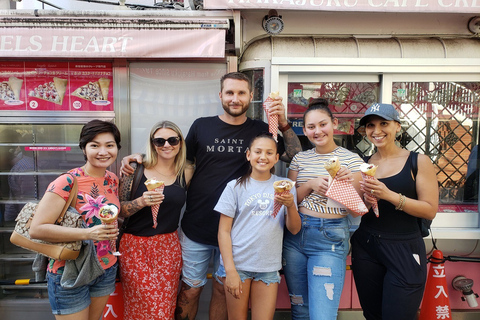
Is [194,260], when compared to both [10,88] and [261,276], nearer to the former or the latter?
[261,276]

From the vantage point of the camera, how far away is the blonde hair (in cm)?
275

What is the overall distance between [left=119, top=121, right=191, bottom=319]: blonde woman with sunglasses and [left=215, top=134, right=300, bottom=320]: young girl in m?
0.52

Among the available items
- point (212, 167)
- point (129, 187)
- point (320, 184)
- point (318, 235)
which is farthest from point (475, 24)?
point (129, 187)

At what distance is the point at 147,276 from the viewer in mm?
2598

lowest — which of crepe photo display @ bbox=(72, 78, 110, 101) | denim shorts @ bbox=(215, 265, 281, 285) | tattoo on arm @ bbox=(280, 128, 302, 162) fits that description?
denim shorts @ bbox=(215, 265, 281, 285)

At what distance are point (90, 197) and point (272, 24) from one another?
2.67 metres

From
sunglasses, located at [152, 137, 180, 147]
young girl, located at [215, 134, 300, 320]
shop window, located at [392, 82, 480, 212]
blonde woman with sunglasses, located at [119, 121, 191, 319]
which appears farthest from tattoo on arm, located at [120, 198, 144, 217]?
shop window, located at [392, 82, 480, 212]

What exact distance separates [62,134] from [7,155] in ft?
2.50

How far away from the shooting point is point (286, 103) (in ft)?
12.4

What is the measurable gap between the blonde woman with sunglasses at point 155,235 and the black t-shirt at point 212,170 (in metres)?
0.16

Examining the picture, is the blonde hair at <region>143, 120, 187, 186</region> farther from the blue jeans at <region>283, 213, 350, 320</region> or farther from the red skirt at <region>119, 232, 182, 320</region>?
the blue jeans at <region>283, 213, 350, 320</region>

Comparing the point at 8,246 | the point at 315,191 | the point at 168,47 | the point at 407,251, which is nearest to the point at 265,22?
the point at 168,47

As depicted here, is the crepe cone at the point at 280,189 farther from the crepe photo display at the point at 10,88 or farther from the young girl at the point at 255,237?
the crepe photo display at the point at 10,88

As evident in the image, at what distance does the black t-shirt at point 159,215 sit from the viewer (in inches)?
105
